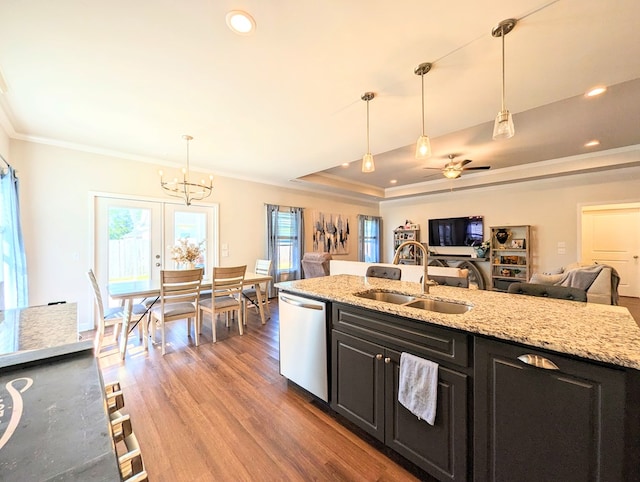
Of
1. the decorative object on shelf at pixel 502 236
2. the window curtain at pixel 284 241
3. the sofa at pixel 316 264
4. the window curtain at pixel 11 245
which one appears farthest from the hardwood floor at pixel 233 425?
the decorative object on shelf at pixel 502 236

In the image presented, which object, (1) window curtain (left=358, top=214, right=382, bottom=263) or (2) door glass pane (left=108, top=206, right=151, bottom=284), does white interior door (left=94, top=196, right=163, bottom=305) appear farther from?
(1) window curtain (left=358, top=214, right=382, bottom=263)

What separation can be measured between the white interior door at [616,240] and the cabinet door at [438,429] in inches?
251

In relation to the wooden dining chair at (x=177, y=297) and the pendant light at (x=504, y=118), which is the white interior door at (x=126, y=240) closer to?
the wooden dining chair at (x=177, y=297)

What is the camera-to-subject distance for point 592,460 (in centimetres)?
93

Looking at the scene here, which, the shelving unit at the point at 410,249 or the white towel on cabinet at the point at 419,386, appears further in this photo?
the shelving unit at the point at 410,249

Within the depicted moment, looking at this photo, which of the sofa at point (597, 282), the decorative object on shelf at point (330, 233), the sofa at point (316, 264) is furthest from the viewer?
the decorative object on shelf at point (330, 233)

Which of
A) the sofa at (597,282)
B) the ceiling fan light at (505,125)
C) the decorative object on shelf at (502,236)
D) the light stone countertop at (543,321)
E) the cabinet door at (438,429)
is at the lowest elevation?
the cabinet door at (438,429)

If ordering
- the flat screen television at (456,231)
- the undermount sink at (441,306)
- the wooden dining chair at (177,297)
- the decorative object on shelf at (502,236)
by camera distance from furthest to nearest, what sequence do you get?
the flat screen television at (456,231), the decorative object on shelf at (502,236), the wooden dining chair at (177,297), the undermount sink at (441,306)

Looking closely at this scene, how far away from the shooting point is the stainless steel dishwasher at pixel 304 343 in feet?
6.19

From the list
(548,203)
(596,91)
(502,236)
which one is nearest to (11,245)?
(596,91)

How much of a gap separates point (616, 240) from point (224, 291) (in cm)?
787

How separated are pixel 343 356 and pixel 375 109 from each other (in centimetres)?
236

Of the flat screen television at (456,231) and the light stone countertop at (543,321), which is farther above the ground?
the flat screen television at (456,231)

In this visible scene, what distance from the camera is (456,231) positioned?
22.1 ft
